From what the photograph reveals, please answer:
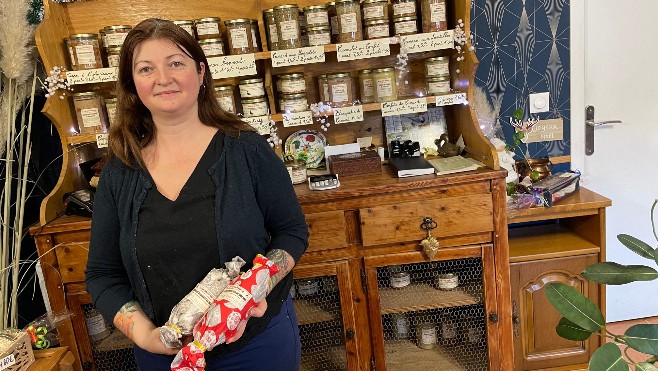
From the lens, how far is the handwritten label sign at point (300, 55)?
1.94 meters

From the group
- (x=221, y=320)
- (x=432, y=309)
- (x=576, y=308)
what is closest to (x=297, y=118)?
(x=432, y=309)

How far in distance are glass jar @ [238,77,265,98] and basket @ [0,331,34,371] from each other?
3.46ft

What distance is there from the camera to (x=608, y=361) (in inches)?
31.1

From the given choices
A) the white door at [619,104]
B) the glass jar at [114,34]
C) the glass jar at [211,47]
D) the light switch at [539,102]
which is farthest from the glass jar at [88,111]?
the white door at [619,104]

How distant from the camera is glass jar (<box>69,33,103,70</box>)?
1942 millimetres

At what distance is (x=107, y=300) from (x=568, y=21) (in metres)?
2.09

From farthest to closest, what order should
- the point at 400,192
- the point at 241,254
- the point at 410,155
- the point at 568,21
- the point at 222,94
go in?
the point at 568,21 < the point at 410,155 < the point at 222,94 < the point at 400,192 < the point at 241,254

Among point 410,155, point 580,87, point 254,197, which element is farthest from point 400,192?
point 580,87

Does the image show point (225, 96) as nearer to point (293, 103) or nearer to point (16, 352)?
point (293, 103)

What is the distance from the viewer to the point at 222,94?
2.03 m

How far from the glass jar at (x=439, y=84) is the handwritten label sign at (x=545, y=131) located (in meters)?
0.58

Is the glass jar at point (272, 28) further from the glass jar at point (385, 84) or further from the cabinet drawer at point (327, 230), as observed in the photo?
the cabinet drawer at point (327, 230)

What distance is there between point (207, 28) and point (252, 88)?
0.85 ft

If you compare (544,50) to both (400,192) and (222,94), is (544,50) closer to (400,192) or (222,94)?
(400,192)
